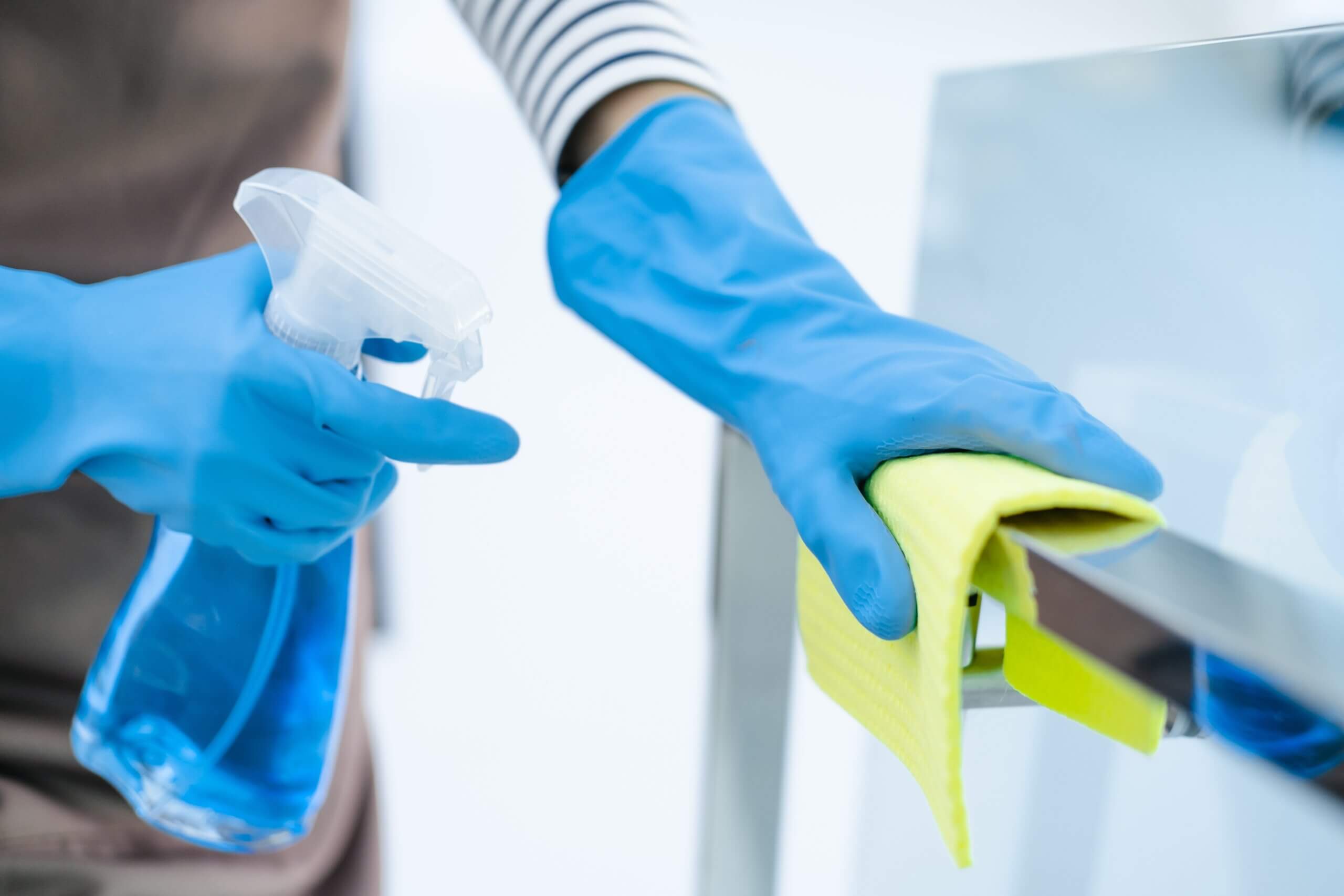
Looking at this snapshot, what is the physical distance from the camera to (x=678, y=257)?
529mm

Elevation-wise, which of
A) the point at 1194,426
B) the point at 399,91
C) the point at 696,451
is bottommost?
the point at 696,451

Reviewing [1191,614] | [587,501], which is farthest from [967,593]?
[587,501]

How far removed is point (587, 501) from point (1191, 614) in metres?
0.80

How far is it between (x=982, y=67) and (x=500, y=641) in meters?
0.72

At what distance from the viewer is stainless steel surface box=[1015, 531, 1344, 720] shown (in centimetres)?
18

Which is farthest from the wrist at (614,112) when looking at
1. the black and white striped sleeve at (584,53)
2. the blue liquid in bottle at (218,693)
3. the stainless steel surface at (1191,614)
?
the stainless steel surface at (1191,614)

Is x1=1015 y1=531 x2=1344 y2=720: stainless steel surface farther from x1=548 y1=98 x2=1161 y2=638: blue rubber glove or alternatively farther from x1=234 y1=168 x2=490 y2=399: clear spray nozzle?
x1=234 y1=168 x2=490 y2=399: clear spray nozzle

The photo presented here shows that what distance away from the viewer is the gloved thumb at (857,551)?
1.04 ft

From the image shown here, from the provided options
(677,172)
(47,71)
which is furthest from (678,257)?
(47,71)

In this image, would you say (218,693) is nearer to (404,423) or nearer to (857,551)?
(404,423)

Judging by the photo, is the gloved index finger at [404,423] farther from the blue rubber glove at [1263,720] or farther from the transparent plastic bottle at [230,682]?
the blue rubber glove at [1263,720]

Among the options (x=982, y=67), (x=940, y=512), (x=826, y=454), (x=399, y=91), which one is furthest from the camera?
(x=399, y=91)

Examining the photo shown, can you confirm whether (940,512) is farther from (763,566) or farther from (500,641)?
(500,641)

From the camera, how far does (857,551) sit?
339mm
